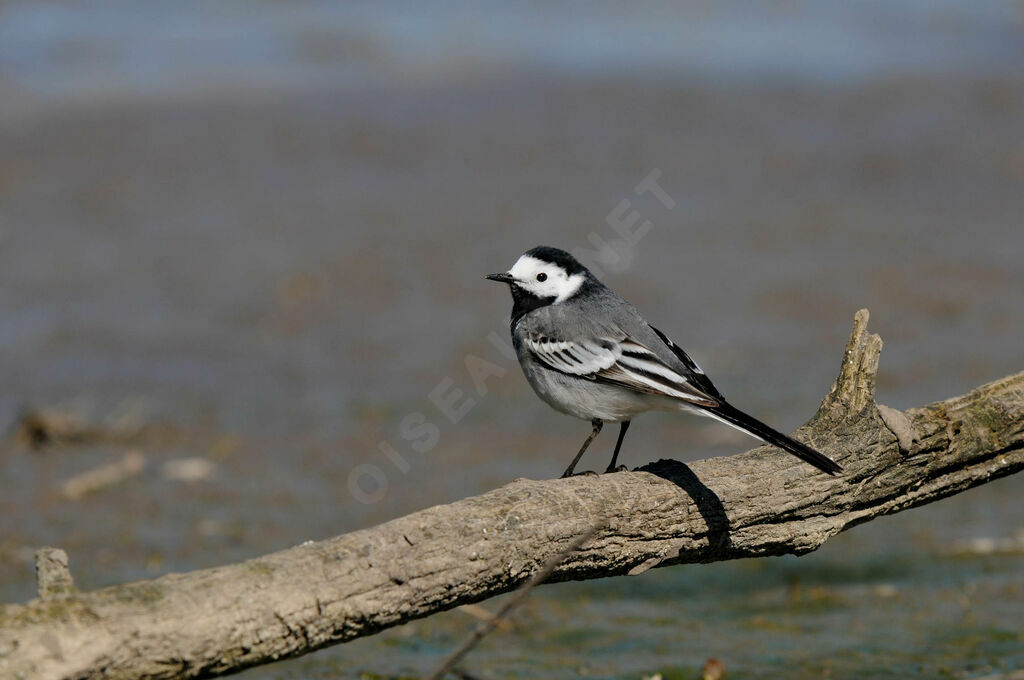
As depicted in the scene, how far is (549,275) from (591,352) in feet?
2.14

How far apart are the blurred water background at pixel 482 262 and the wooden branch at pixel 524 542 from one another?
60.6 inches

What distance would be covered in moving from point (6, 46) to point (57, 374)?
9705 mm

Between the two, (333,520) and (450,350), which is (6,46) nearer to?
(450,350)

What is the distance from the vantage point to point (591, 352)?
5.69 m

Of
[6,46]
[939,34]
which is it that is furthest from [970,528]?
[6,46]

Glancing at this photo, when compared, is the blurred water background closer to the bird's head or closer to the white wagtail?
the white wagtail

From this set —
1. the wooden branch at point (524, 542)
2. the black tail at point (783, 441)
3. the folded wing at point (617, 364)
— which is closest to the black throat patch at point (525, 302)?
the folded wing at point (617, 364)

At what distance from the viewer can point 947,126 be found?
1681 cm

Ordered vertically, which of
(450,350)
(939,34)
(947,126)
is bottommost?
(450,350)

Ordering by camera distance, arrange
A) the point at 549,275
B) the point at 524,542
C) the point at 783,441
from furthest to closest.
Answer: the point at 549,275
the point at 783,441
the point at 524,542

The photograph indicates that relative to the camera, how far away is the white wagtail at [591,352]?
17.6 ft

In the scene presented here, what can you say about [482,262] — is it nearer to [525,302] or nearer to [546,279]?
[525,302]

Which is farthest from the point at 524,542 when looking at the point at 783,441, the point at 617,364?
the point at 617,364

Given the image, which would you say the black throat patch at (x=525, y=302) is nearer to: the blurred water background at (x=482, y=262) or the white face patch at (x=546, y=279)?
the white face patch at (x=546, y=279)
